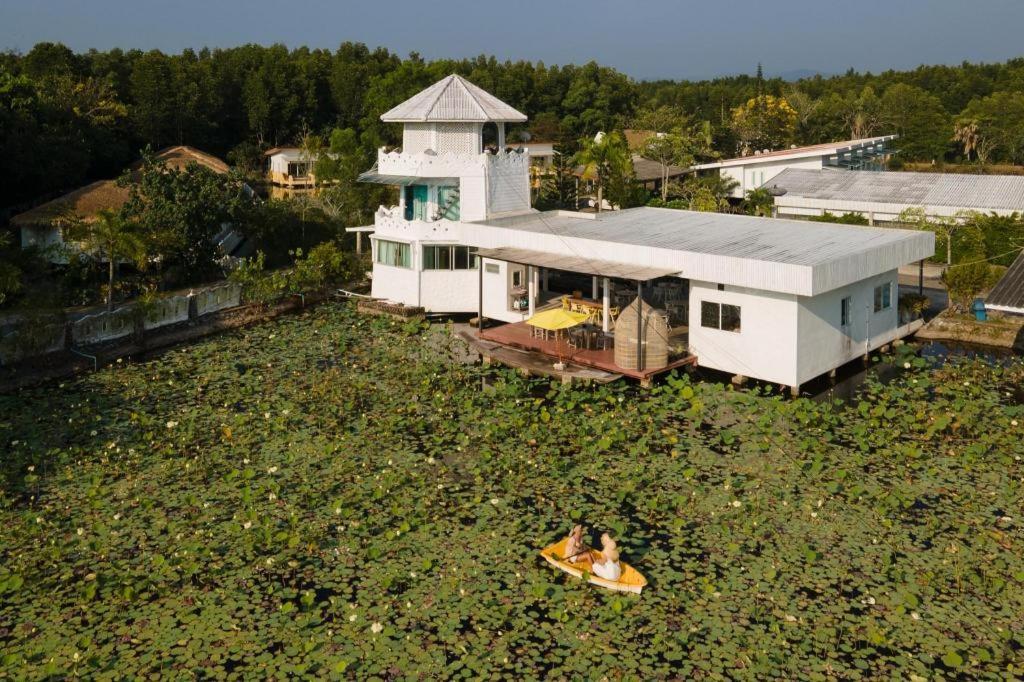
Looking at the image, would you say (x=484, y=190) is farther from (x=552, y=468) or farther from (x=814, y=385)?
(x=552, y=468)

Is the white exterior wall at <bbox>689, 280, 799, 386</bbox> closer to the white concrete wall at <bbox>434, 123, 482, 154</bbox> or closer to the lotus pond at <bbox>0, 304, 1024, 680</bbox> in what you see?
the lotus pond at <bbox>0, 304, 1024, 680</bbox>

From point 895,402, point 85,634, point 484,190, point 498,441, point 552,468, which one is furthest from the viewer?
point 484,190

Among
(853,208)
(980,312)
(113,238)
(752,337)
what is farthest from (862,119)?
(113,238)

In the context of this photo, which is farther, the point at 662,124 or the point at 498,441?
the point at 662,124

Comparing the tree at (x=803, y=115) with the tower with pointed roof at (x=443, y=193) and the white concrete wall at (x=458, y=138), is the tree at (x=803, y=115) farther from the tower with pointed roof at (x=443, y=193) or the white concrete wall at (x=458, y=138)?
the white concrete wall at (x=458, y=138)

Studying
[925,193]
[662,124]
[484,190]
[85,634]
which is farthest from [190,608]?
[662,124]
